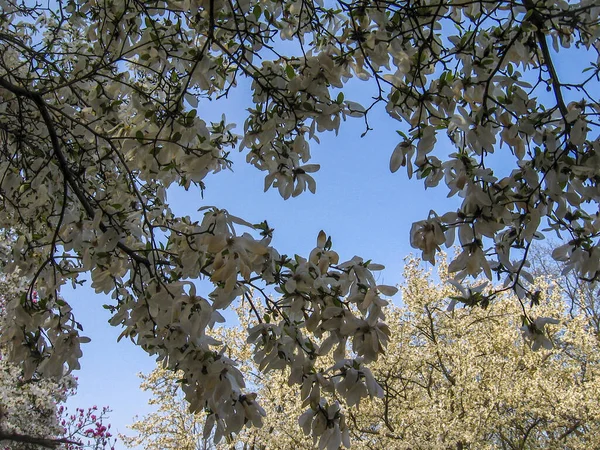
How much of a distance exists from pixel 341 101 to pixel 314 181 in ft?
1.26

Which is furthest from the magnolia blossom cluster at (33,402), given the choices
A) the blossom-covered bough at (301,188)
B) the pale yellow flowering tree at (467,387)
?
the blossom-covered bough at (301,188)

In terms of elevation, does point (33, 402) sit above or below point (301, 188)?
above

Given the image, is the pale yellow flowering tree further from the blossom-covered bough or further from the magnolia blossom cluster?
the blossom-covered bough

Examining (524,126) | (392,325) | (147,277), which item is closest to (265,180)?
(147,277)

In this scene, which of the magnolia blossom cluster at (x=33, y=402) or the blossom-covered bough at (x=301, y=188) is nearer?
the blossom-covered bough at (x=301, y=188)

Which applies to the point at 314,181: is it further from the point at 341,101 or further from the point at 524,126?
the point at 524,126

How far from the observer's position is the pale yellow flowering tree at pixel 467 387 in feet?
28.2

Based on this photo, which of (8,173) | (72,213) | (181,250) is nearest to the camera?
(181,250)

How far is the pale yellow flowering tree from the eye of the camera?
8602 mm

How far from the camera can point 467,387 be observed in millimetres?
8977

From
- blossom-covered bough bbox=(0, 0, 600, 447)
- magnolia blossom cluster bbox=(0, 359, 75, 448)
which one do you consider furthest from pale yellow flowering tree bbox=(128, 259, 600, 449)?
blossom-covered bough bbox=(0, 0, 600, 447)

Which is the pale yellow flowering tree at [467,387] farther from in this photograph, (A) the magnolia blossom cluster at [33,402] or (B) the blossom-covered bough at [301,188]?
(B) the blossom-covered bough at [301,188]

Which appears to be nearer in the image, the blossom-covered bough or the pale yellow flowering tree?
the blossom-covered bough

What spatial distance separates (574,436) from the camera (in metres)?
9.10
